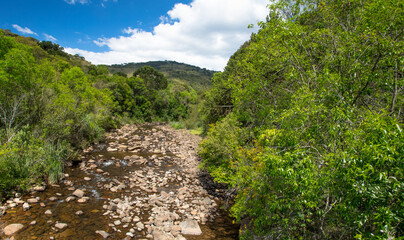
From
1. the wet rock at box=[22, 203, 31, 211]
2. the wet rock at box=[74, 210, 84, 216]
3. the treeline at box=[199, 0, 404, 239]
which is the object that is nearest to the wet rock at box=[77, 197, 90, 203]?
the wet rock at box=[74, 210, 84, 216]

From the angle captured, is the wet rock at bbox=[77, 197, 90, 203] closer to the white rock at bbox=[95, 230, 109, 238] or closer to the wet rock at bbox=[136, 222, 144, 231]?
the white rock at bbox=[95, 230, 109, 238]

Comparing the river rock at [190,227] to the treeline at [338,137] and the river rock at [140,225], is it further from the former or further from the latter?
the treeline at [338,137]

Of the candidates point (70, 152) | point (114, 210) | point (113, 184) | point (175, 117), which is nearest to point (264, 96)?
point (114, 210)

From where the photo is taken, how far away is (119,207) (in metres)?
8.90

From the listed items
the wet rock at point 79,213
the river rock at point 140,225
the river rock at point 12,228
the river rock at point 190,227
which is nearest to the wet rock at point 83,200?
the wet rock at point 79,213

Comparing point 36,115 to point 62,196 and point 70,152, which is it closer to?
point 70,152

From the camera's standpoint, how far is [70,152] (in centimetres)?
1363

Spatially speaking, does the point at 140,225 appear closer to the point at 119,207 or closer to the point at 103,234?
the point at 103,234

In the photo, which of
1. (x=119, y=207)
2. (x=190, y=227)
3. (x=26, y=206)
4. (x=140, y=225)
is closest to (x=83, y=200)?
(x=119, y=207)

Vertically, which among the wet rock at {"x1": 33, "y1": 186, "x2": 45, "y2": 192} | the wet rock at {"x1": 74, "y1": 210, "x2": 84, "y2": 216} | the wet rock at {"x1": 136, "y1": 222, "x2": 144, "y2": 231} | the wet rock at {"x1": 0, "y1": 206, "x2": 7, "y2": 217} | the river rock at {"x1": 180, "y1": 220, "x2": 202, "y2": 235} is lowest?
the river rock at {"x1": 180, "y1": 220, "x2": 202, "y2": 235}

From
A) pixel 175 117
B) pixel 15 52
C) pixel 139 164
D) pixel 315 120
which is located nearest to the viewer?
pixel 315 120

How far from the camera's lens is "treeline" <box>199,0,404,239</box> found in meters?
2.89

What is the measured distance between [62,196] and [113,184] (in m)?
2.60

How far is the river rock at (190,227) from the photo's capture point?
25.7 ft
